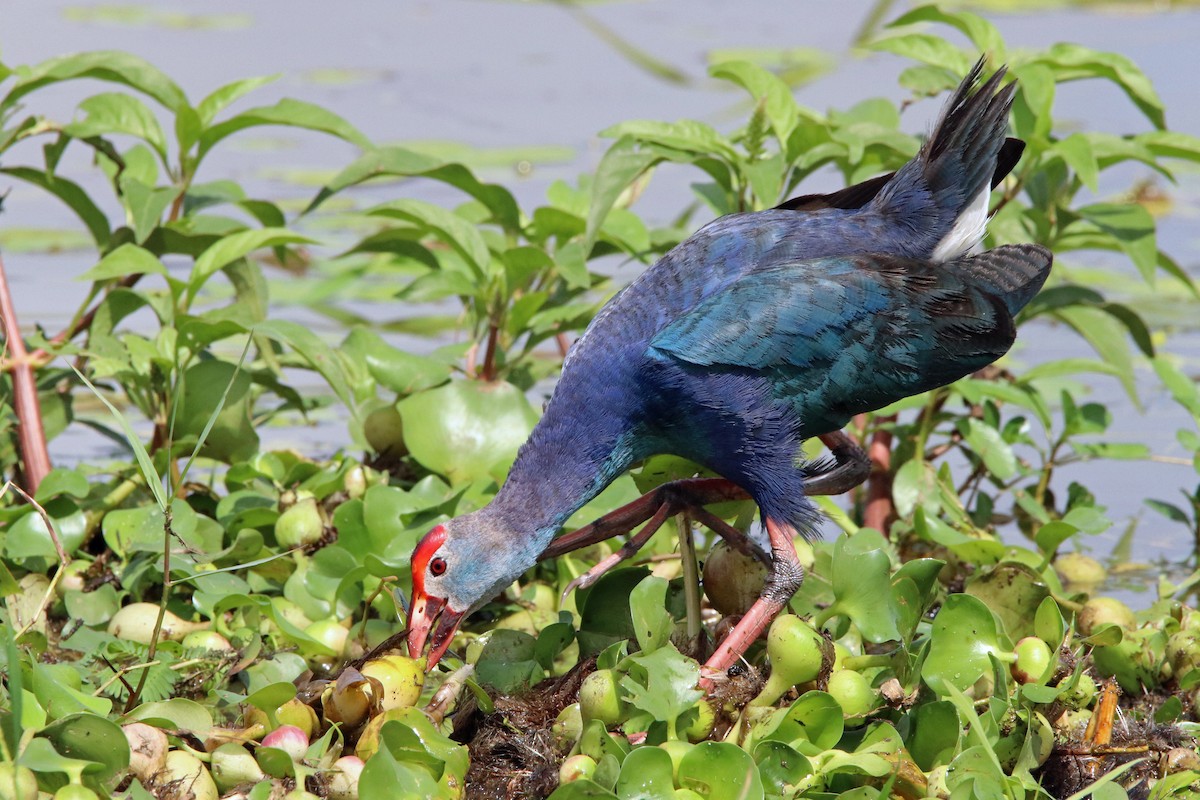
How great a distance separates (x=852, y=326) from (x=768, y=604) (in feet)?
2.06

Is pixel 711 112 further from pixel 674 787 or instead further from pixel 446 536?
pixel 674 787

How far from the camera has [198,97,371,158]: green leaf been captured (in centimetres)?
376

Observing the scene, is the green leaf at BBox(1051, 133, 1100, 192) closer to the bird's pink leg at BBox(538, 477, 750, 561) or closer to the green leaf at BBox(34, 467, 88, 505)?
the bird's pink leg at BBox(538, 477, 750, 561)

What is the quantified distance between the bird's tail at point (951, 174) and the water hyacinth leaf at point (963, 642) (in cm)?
102

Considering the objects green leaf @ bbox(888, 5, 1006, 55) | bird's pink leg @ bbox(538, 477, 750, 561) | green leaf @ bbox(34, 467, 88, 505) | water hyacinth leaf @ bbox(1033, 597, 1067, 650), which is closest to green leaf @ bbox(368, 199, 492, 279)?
bird's pink leg @ bbox(538, 477, 750, 561)

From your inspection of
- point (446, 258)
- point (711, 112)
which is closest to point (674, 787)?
point (446, 258)

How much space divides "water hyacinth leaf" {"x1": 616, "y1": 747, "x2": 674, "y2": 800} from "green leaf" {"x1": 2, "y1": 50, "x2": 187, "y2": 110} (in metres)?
2.32

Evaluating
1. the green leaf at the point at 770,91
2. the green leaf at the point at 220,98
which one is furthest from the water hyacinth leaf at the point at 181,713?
the green leaf at the point at 770,91

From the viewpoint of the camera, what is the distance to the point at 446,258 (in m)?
4.86

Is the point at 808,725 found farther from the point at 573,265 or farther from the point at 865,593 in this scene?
the point at 573,265

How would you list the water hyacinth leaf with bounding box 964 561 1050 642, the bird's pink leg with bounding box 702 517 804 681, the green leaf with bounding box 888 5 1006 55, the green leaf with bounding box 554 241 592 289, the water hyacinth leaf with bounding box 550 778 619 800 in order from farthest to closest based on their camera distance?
the green leaf with bounding box 888 5 1006 55 → the green leaf with bounding box 554 241 592 289 → the water hyacinth leaf with bounding box 964 561 1050 642 → the bird's pink leg with bounding box 702 517 804 681 → the water hyacinth leaf with bounding box 550 778 619 800

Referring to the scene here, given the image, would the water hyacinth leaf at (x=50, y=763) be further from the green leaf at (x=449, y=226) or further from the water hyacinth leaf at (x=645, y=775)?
the green leaf at (x=449, y=226)

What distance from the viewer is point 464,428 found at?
3.70 m

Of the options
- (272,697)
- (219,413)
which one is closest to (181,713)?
(272,697)
